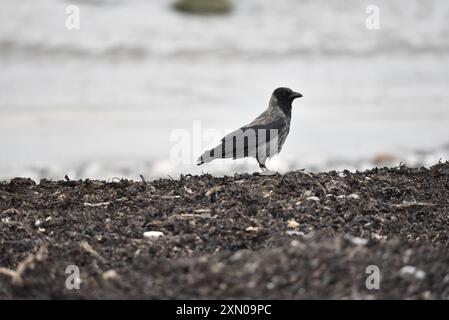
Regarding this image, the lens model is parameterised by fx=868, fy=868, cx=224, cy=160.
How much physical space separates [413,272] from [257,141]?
337 centimetres

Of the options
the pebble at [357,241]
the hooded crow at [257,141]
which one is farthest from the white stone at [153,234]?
the hooded crow at [257,141]

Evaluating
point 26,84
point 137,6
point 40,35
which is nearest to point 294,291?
point 26,84

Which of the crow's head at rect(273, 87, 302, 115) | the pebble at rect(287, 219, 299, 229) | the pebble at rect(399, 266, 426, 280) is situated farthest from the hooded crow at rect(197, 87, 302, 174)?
the pebble at rect(399, 266, 426, 280)

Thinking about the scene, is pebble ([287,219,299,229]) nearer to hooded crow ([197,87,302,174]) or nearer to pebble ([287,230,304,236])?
pebble ([287,230,304,236])

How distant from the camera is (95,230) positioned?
5668 millimetres

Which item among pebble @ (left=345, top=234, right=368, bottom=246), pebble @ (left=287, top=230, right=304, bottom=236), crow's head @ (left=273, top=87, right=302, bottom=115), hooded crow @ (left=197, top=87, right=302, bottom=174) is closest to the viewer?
pebble @ (left=345, top=234, right=368, bottom=246)

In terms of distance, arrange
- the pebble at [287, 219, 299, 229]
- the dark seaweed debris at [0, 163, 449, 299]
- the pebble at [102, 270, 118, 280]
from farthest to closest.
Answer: the pebble at [287, 219, 299, 229], the pebble at [102, 270, 118, 280], the dark seaweed debris at [0, 163, 449, 299]

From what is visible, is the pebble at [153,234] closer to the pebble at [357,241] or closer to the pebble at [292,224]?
the pebble at [292,224]

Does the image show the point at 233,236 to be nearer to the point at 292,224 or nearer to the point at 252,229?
the point at 252,229

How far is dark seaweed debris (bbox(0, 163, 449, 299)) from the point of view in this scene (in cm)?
451

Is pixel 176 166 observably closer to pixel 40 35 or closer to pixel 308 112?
pixel 308 112

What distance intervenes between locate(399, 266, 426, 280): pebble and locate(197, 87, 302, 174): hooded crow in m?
3.14

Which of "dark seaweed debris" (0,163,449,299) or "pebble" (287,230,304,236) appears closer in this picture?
"dark seaweed debris" (0,163,449,299)

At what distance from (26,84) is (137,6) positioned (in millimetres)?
5639
